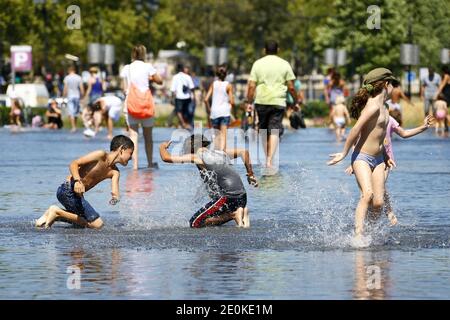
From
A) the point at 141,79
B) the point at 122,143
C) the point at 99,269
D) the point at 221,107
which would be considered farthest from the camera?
the point at 221,107

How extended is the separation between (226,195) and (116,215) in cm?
164

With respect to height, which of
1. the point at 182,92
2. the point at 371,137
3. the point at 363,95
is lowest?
the point at 182,92

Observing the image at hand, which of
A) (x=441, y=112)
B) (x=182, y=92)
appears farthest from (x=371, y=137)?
(x=182, y=92)

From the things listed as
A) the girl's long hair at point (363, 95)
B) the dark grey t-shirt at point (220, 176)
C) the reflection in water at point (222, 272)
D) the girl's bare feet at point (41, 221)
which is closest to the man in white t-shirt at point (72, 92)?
the dark grey t-shirt at point (220, 176)

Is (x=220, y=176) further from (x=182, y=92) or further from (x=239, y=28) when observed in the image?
(x=239, y=28)

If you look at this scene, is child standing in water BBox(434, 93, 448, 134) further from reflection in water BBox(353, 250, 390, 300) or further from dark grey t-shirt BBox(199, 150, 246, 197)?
reflection in water BBox(353, 250, 390, 300)

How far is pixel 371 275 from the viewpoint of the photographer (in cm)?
1045

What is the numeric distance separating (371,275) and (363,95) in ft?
9.25

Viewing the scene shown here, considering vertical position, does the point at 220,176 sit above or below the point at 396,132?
below

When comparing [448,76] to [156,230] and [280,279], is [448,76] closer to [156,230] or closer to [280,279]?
[156,230]

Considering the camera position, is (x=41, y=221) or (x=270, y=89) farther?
(x=270, y=89)

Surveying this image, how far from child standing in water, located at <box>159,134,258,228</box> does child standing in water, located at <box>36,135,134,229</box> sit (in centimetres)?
62

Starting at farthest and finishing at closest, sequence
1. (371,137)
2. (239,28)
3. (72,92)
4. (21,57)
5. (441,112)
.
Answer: (239,28) < (21,57) < (72,92) < (441,112) < (371,137)

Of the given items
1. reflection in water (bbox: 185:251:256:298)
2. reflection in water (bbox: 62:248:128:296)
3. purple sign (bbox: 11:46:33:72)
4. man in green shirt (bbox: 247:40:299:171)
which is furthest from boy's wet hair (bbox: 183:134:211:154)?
purple sign (bbox: 11:46:33:72)
